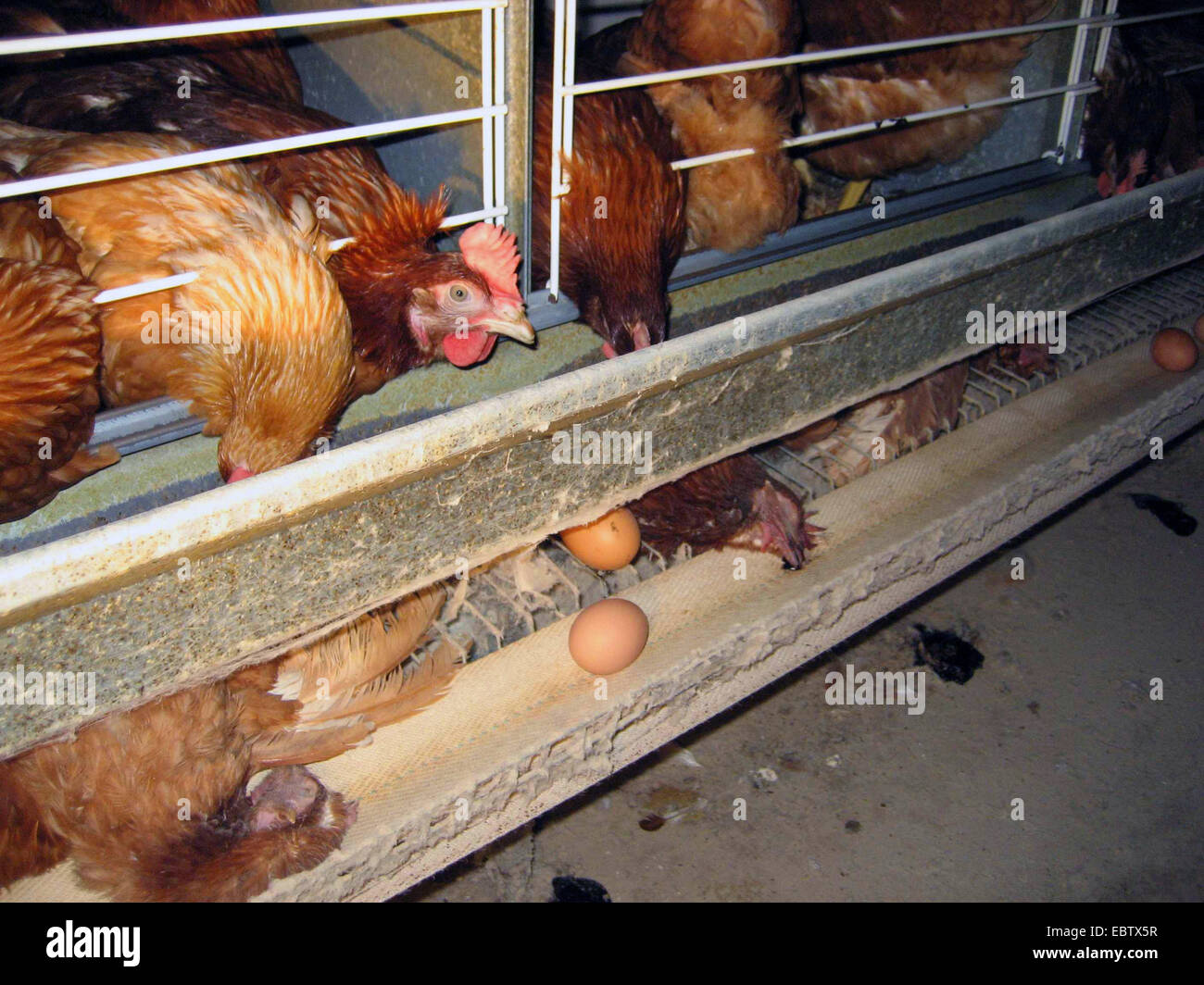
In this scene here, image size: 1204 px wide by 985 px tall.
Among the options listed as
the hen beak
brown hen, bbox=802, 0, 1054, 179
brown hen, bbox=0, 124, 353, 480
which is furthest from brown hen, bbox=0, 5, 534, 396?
brown hen, bbox=802, 0, 1054, 179

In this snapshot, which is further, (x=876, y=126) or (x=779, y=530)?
(x=876, y=126)

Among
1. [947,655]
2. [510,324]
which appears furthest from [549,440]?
[947,655]

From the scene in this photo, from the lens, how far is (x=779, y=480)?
1.93m

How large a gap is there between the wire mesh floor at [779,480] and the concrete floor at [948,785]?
53cm

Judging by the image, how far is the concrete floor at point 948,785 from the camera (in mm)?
1813

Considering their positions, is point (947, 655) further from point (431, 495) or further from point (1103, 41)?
point (431, 495)

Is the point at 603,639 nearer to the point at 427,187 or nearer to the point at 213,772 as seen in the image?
the point at 213,772

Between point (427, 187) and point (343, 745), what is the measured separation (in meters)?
1.10

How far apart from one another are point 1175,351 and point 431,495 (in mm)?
1852

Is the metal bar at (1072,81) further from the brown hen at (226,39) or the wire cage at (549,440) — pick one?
the brown hen at (226,39)

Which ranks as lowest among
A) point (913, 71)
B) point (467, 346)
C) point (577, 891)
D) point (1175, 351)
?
point (577, 891)

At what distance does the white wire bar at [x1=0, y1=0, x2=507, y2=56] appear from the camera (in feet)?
3.47

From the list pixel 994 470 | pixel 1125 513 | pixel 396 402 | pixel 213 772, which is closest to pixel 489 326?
pixel 396 402

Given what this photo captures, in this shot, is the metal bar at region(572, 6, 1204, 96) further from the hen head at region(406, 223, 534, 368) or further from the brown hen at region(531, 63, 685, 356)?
the hen head at region(406, 223, 534, 368)
